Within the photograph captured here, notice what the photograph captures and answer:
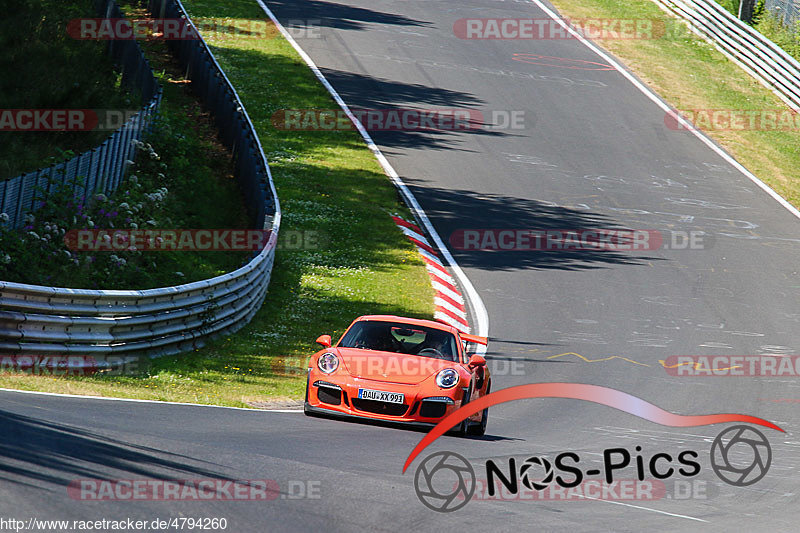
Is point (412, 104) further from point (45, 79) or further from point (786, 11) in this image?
point (786, 11)

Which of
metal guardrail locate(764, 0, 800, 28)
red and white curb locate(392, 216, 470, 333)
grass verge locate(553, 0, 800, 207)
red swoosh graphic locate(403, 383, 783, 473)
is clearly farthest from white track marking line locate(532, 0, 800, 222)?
red swoosh graphic locate(403, 383, 783, 473)

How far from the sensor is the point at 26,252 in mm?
15570

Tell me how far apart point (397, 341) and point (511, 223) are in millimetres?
12598

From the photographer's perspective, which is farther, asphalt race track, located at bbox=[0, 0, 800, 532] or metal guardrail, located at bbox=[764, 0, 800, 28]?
metal guardrail, located at bbox=[764, 0, 800, 28]

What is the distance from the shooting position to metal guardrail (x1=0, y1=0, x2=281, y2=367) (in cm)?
1204

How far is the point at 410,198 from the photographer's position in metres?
25.9

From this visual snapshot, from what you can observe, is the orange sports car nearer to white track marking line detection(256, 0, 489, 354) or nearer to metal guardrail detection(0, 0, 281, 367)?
metal guardrail detection(0, 0, 281, 367)

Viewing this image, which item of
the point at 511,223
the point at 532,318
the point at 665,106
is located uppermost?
the point at 665,106

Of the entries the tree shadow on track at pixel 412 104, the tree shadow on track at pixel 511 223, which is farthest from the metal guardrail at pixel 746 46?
the tree shadow on track at pixel 511 223

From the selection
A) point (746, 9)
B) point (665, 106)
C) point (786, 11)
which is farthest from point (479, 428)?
point (746, 9)

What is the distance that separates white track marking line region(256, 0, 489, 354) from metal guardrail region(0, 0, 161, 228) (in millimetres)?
6472

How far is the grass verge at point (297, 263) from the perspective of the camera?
13.6 m

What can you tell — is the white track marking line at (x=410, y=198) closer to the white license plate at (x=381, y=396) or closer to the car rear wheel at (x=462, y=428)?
the car rear wheel at (x=462, y=428)

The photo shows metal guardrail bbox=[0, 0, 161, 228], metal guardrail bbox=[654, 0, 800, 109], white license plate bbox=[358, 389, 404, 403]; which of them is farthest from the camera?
metal guardrail bbox=[654, 0, 800, 109]
